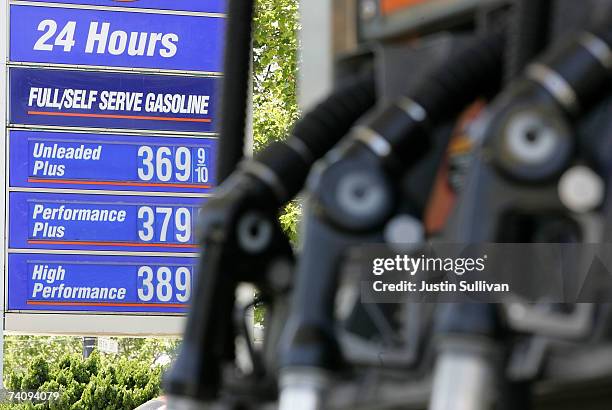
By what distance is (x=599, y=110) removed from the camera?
1290 mm

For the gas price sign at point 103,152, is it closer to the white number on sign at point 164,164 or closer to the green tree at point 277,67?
the white number on sign at point 164,164

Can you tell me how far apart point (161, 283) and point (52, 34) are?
244cm

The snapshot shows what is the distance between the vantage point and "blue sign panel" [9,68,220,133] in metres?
13.1

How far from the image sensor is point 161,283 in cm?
1323

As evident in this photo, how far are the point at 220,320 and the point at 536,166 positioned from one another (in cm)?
53

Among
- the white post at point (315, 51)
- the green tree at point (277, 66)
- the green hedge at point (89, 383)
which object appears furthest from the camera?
the green tree at point (277, 66)

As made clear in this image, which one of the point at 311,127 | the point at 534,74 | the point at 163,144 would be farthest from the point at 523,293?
the point at 163,144

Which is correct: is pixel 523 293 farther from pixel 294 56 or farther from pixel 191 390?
pixel 294 56

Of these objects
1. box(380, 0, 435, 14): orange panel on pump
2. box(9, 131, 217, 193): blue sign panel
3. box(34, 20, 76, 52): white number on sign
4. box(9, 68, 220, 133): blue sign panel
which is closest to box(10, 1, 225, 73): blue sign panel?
box(34, 20, 76, 52): white number on sign

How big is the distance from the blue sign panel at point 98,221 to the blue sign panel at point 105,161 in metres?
0.12

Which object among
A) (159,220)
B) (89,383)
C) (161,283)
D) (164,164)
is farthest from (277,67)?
(161,283)

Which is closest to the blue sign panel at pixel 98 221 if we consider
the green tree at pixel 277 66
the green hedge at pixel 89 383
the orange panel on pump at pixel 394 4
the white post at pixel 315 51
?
the green hedge at pixel 89 383

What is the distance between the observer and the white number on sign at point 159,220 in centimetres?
1332

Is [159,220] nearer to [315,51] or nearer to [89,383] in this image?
[89,383]
